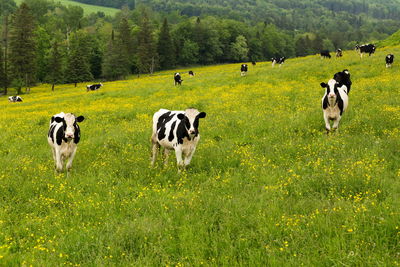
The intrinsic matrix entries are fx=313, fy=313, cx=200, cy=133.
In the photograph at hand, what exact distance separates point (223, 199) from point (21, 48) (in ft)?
218

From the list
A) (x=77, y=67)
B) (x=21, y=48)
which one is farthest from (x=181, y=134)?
(x=77, y=67)

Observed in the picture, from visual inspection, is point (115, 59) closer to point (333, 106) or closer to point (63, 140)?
point (63, 140)

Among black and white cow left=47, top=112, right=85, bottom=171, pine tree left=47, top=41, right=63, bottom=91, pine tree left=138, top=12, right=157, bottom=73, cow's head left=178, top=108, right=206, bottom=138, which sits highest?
pine tree left=138, top=12, right=157, bottom=73

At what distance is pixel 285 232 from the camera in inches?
211

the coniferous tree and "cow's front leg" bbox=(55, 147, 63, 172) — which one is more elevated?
the coniferous tree

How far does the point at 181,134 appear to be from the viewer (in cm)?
932

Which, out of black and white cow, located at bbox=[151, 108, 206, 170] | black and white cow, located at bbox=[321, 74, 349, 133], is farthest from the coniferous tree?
black and white cow, located at bbox=[321, 74, 349, 133]

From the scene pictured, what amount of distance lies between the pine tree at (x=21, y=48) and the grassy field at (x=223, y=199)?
55.1 m

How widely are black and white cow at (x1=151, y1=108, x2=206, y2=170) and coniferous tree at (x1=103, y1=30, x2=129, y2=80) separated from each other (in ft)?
231

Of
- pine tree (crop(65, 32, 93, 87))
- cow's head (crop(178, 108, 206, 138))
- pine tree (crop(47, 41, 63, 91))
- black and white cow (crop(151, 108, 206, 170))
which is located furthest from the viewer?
pine tree (crop(65, 32, 93, 87))

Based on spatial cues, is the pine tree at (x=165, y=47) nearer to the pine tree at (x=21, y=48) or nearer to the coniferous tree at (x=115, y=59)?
the coniferous tree at (x=115, y=59)

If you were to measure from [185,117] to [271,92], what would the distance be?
46.3 feet

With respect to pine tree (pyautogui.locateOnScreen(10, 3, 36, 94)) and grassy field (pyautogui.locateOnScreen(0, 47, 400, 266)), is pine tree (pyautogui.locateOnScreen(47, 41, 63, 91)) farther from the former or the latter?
grassy field (pyautogui.locateOnScreen(0, 47, 400, 266))

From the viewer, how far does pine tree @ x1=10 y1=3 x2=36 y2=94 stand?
60.3 metres
